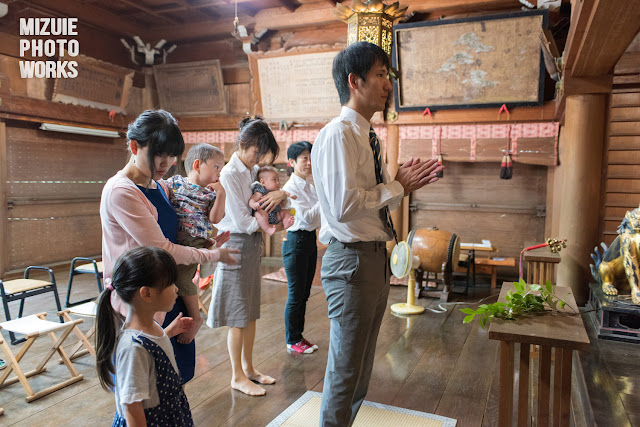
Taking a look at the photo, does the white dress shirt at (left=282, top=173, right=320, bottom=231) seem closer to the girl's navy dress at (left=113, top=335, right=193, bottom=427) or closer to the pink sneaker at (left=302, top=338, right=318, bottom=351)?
the pink sneaker at (left=302, top=338, right=318, bottom=351)

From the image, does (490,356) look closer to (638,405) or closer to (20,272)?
(638,405)

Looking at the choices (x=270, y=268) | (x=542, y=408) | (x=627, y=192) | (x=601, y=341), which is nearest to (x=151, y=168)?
(x=542, y=408)

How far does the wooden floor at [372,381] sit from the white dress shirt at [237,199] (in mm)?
1119

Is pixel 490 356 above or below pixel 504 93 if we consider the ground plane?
below

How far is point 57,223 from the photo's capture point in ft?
24.0

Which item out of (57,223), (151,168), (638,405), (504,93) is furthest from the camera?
(57,223)

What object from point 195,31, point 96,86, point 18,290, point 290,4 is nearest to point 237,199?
point 18,290

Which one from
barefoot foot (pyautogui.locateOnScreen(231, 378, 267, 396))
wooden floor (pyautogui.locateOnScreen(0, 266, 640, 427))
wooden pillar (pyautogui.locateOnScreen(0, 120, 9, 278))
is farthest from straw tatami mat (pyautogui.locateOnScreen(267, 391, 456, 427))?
wooden pillar (pyautogui.locateOnScreen(0, 120, 9, 278))

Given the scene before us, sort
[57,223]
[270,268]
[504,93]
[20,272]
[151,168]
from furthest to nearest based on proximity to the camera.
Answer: [270,268] → [57,223] → [20,272] → [504,93] → [151,168]

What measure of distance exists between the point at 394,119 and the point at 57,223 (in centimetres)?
567

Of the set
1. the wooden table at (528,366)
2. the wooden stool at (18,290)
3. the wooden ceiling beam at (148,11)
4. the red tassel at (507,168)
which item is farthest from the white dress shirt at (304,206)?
the wooden ceiling beam at (148,11)

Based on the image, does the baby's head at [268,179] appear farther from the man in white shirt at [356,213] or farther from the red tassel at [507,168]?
the red tassel at [507,168]

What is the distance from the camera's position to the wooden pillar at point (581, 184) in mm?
4707

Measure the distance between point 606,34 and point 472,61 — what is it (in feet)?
9.71
